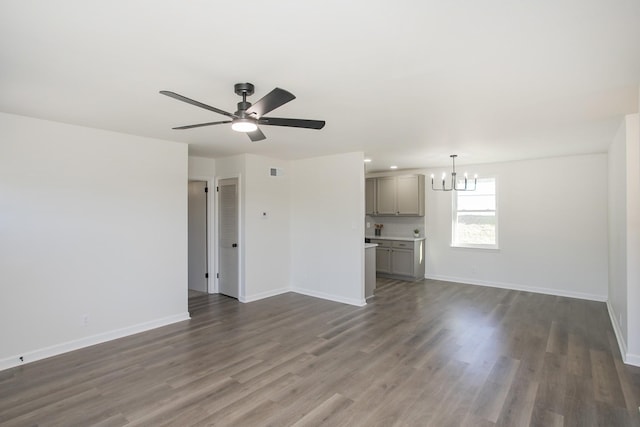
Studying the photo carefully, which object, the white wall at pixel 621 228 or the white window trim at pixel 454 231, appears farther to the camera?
the white window trim at pixel 454 231

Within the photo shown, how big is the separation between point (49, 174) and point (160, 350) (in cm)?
222

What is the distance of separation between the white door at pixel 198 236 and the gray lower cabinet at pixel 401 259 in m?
3.72

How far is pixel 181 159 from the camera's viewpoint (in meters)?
4.67

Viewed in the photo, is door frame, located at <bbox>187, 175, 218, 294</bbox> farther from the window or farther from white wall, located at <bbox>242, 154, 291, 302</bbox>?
the window

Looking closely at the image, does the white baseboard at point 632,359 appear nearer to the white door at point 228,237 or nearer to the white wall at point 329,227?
the white wall at point 329,227

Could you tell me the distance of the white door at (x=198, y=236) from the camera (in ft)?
20.4

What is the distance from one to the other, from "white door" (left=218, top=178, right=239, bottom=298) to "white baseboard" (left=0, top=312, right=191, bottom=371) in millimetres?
1245

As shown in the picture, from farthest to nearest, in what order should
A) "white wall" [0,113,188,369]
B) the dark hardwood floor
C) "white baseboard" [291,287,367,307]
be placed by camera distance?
1. "white baseboard" [291,287,367,307]
2. "white wall" [0,113,188,369]
3. the dark hardwood floor

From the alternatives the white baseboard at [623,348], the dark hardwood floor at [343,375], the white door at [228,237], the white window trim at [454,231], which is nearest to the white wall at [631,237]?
the white baseboard at [623,348]

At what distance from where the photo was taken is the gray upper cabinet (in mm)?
7301

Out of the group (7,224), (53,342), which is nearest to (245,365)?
(53,342)

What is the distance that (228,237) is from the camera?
5910mm

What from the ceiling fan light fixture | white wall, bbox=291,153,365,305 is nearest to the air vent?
white wall, bbox=291,153,365,305

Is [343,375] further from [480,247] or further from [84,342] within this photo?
[480,247]
